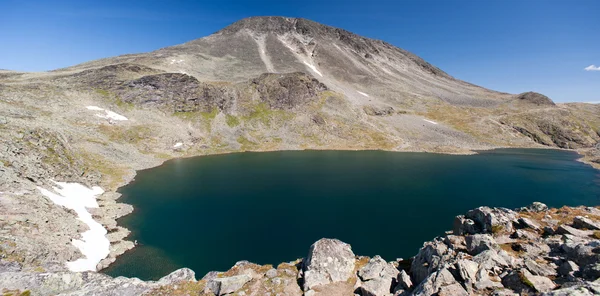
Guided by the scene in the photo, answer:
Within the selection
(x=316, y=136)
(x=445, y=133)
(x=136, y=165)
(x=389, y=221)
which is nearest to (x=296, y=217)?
(x=389, y=221)

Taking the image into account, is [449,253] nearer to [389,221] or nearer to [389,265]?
[389,265]

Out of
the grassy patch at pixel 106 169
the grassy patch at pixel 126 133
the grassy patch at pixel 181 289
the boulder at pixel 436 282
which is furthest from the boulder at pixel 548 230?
the grassy patch at pixel 126 133

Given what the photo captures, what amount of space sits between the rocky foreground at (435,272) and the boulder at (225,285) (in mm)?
58

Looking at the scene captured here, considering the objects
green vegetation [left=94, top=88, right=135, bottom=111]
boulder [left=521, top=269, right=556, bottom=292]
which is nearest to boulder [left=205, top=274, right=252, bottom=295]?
boulder [left=521, top=269, right=556, bottom=292]

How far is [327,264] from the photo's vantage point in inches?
766

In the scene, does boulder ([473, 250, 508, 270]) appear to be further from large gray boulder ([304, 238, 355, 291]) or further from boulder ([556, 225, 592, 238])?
large gray boulder ([304, 238, 355, 291])

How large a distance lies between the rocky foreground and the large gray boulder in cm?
7

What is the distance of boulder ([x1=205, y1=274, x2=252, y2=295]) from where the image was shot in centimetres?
1730

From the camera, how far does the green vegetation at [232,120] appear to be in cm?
11556

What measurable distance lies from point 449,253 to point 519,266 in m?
3.60

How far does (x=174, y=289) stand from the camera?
17.7 metres

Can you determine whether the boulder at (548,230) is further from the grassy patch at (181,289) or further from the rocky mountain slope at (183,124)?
the rocky mountain slope at (183,124)

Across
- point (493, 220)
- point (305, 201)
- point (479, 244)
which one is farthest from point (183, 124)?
point (479, 244)

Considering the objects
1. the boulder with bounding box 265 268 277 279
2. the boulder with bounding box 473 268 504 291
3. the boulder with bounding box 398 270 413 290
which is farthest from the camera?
the boulder with bounding box 265 268 277 279
